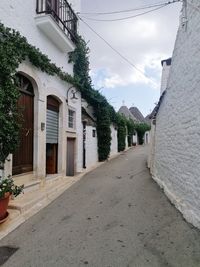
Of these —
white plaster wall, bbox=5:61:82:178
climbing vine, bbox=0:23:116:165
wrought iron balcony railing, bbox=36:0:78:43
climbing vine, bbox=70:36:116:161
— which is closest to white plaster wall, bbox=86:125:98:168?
climbing vine, bbox=70:36:116:161

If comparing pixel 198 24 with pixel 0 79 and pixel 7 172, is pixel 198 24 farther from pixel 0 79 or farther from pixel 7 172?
pixel 7 172

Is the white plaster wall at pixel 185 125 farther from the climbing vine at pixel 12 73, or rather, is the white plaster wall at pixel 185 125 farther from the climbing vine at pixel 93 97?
the climbing vine at pixel 93 97

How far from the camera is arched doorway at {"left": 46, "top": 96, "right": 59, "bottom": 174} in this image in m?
9.57

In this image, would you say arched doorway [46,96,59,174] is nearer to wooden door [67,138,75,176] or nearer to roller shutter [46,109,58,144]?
roller shutter [46,109,58,144]

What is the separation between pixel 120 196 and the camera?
805 cm

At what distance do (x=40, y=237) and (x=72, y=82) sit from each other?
287 inches

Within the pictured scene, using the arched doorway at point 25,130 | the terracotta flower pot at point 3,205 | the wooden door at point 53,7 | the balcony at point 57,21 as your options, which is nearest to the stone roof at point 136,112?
the balcony at point 57,21

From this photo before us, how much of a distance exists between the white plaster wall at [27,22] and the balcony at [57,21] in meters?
0.18

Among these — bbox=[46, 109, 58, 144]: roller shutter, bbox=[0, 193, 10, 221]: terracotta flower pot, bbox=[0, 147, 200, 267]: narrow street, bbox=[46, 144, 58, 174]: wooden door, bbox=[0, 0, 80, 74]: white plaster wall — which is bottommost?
bbox=[0, 147, 200, 267]: narrow street

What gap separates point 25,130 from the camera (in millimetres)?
7891

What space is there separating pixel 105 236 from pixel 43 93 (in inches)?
207

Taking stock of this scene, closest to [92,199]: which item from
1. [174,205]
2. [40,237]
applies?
[174,205]

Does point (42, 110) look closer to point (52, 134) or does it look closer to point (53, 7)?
point (52, 134)

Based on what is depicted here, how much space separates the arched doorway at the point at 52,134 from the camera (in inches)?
377
